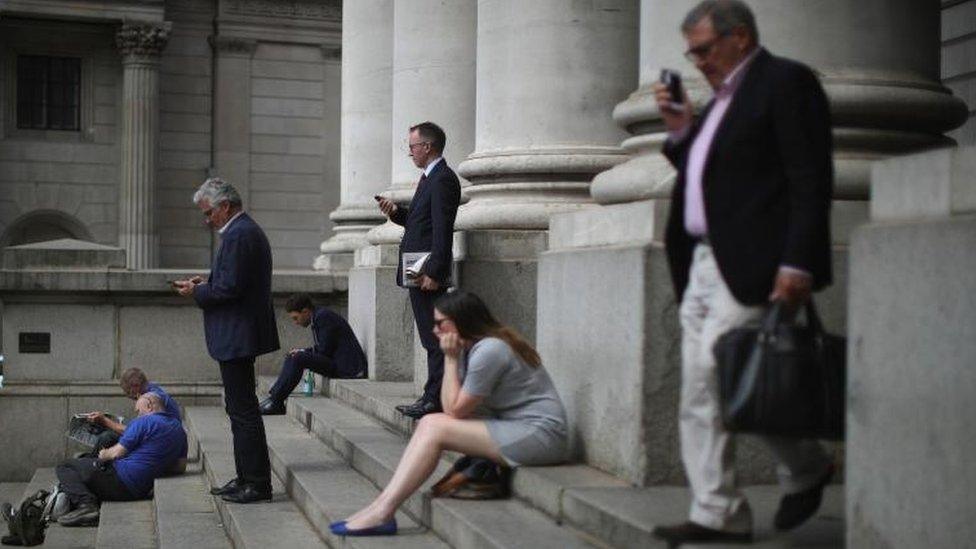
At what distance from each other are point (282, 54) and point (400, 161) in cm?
2141

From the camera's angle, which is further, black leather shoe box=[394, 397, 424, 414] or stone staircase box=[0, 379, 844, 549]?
black leather shoe box=[394, 397, 424, 414]

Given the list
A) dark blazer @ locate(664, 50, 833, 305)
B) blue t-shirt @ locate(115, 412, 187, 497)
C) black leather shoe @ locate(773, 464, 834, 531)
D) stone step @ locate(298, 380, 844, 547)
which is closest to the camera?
dark blazer @ locate(664, 50, 833, 305)

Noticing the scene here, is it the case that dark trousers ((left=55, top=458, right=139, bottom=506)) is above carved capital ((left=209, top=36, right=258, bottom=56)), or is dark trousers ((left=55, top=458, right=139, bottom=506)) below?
below

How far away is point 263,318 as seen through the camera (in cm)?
841

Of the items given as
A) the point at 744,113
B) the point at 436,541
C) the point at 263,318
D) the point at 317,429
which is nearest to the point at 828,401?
the point at 744,113

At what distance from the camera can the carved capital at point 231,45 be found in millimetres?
33812

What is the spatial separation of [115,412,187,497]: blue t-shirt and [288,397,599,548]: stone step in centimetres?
183

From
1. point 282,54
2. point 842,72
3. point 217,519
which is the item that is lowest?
point 217,519

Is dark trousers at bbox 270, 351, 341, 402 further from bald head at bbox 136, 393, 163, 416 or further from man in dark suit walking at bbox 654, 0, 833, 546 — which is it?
man in dark suit walking at bbox 654, 0, 833, 546

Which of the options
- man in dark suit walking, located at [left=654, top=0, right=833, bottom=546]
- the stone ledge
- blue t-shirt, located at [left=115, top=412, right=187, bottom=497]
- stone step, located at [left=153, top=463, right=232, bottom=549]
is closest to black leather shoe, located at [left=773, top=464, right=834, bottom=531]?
man in dark suit walking, located at [left=654, top=0, right=833, bottom=546]

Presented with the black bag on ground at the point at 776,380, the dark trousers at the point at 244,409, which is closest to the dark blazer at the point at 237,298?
the dark trousers at the point at 244,409

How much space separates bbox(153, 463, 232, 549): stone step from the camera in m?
8.75

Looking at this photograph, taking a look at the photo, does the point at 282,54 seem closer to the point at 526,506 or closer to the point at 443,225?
the point at 443,225

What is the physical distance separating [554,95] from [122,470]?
4.71 metres
